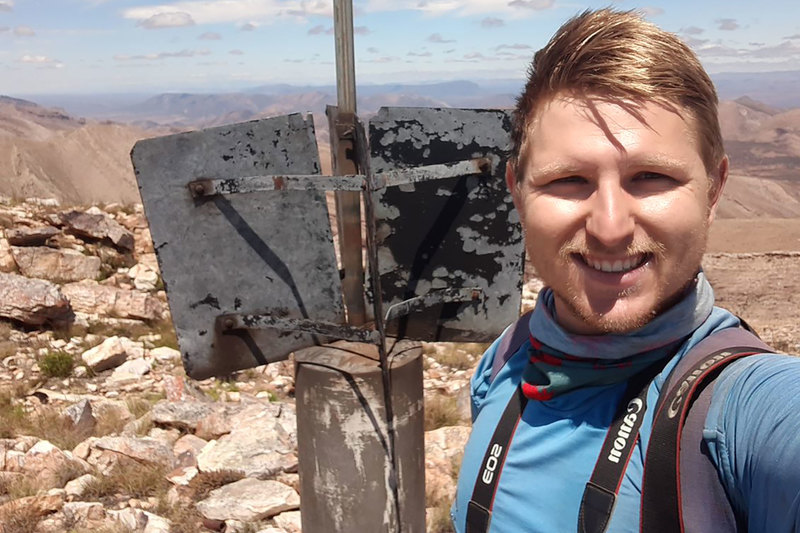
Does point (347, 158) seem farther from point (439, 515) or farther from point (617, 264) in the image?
point (439, 515)

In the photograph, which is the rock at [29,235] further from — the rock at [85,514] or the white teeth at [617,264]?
the white teeth at [617,264]

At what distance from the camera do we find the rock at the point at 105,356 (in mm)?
6133

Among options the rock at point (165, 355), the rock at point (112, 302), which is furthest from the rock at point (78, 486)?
the rock at point (112, 302)

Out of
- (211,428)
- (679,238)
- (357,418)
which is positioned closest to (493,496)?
(679,238)

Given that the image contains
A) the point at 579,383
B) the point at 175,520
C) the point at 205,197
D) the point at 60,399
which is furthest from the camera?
the point at 60,399

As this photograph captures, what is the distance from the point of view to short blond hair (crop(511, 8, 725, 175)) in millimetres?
1021

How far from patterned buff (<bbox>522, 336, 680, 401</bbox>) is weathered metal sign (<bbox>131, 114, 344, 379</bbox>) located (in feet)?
3.41

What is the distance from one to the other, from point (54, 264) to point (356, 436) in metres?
7.06

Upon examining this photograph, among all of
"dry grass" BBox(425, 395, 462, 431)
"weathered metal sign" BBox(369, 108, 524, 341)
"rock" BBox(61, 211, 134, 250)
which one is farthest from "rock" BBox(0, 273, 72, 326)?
"weathered metal sign" BBox(369, 108, 524, 341)

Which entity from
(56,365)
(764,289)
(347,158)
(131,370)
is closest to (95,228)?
(56,365)

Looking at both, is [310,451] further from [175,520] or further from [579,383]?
[175,520]

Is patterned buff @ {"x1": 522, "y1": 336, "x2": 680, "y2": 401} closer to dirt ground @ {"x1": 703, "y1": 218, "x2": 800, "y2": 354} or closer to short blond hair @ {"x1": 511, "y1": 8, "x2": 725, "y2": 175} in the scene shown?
short blond hair @ {"x1": 511, "y1": 8, "x2": 725, "y2": 175}

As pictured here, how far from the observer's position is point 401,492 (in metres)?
2.25

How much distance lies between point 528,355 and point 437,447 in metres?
3.18
